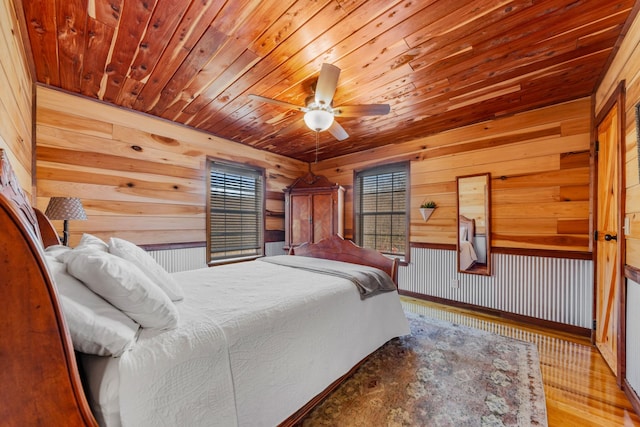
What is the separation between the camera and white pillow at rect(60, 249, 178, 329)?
106 cm

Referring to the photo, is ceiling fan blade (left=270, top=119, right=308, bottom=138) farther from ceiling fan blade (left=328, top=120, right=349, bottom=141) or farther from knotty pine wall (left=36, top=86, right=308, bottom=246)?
knotty pine wall (left=36, top=86, right=308, bottom=246)

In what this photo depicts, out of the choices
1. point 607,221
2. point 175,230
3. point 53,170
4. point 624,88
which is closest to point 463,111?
point 624,88

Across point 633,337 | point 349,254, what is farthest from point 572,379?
point 349,254

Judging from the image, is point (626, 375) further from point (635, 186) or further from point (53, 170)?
point (53, 170)

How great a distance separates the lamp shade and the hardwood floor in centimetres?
375

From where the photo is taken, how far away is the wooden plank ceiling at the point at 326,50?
1645 mm

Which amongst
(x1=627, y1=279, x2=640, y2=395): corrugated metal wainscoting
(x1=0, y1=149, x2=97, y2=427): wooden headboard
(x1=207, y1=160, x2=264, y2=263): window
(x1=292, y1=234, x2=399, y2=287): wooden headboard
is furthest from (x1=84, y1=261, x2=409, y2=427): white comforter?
(x1=207, y1=160, x2=264, y2=263): window

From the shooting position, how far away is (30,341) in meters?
0.74

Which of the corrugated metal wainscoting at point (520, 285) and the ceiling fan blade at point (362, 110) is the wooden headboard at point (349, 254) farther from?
the corrugated metal wainscoting at point (520, 285)

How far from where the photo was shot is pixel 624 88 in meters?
1.86

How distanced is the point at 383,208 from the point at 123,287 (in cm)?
382

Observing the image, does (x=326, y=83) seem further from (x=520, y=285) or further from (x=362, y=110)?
(x=520, y=285)

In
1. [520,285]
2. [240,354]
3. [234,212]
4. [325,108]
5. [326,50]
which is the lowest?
[520,285]

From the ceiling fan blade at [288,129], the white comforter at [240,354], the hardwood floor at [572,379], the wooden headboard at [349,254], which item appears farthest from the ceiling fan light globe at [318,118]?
the hardwood floor at [572,379]
